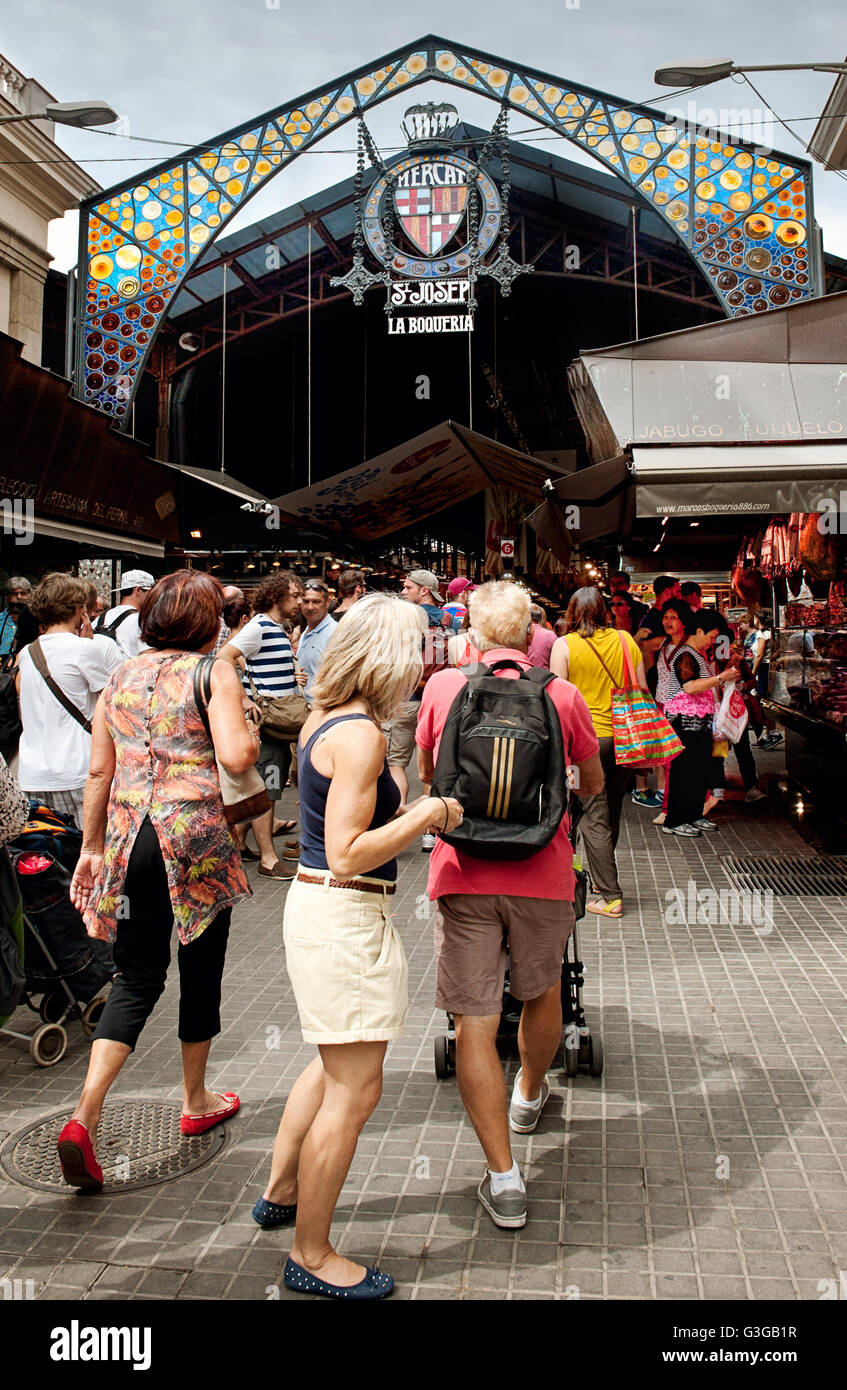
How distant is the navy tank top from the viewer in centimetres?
265

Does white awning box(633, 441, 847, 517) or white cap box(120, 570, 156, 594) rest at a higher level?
white awning box(633, 441, 847, 517)

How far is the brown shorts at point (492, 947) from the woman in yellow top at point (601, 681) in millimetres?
2996

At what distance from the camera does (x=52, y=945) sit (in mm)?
4367

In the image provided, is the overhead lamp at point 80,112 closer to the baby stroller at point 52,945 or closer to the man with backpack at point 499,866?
the baby stroller at point 52,945

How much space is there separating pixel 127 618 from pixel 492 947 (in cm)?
475

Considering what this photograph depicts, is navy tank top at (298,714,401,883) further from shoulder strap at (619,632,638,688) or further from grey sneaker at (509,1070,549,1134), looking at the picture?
shoulder strap at (619,632,638,688)

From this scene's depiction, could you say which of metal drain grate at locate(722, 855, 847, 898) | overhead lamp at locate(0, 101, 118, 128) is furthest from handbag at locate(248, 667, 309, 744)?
overhead lamp at locate(0, 101, 118, 128)

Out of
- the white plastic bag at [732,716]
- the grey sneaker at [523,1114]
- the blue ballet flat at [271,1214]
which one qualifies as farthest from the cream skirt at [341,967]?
the white plastic bag at [732,716]

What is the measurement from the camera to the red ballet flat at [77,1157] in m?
3.16

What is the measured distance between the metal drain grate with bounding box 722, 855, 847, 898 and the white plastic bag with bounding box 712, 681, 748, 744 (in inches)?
67.6
